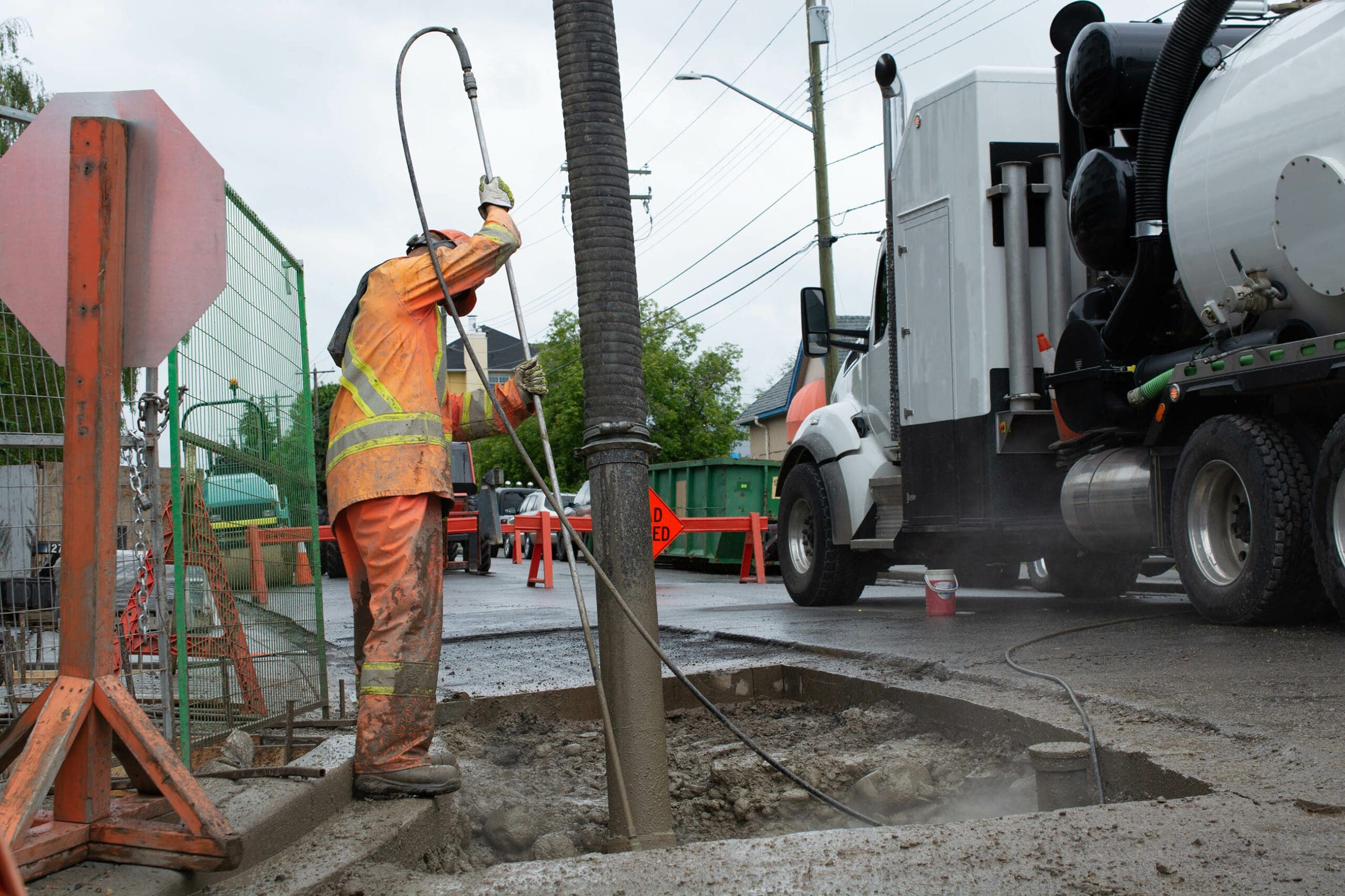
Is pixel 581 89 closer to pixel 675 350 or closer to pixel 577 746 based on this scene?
pixel 577 746

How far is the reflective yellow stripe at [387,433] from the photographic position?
145 inches

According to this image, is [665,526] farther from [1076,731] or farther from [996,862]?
[996,862]

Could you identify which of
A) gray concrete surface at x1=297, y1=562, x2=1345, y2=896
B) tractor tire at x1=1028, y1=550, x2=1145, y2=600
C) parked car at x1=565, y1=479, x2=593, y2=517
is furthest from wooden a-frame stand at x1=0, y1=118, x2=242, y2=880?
parked car at x1=565, y1=479, x2=593, y2=517

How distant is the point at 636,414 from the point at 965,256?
4.94 meters

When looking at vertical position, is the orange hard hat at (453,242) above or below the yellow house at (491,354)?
below

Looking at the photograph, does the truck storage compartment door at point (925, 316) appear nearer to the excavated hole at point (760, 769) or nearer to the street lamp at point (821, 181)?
the excavated hole at point (760, 769)

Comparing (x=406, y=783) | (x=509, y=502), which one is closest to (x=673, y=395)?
(x=509, y=502)

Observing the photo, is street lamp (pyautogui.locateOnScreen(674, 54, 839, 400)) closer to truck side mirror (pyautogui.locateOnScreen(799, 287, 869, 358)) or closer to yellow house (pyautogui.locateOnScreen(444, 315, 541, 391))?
truck side mirror (pyautogui.locateOnScreen(799, 287, 869, 358))

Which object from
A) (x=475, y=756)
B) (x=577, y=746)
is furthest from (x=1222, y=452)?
(x=475, y=756)

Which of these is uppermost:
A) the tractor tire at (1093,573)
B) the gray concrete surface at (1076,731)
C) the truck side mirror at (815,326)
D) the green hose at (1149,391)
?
the truck side mirror at (815,326)

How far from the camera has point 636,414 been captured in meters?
3.52

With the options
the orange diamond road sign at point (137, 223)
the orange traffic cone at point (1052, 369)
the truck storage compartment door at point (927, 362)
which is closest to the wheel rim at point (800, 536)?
the truck storage compartment door at point (927, 362)

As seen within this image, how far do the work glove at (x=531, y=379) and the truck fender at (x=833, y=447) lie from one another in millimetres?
5585

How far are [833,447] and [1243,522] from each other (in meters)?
4.01
